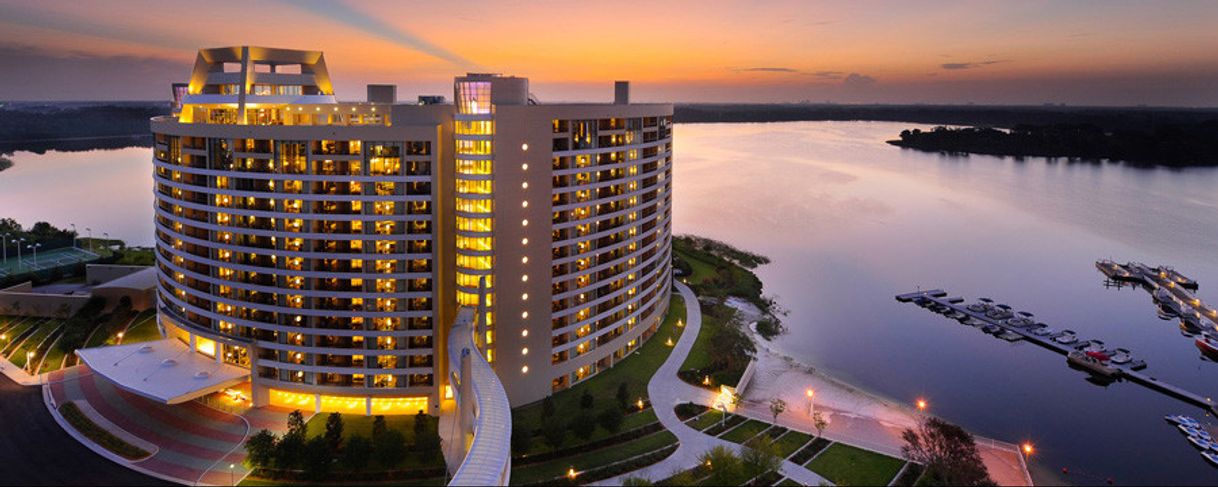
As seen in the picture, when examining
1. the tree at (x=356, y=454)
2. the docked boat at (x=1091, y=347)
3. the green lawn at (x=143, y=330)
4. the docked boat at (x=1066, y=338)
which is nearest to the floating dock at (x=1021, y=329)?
the docked boat at (x=1091, y=347)

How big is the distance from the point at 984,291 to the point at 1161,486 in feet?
166

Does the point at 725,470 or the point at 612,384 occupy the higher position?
the point at 725,470

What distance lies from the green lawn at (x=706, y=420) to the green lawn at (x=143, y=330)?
43255 millimetres

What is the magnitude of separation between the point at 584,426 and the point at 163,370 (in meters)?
27.6

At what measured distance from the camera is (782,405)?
48.4 m

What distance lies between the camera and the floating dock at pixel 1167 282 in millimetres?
81688

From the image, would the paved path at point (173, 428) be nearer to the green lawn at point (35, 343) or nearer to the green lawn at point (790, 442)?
the green lawn at point (35, 343)

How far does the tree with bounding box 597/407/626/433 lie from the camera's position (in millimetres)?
44281

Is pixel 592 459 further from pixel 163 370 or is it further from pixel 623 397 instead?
pixel 163 370

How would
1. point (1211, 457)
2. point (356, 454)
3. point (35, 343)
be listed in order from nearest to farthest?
point (356, 454) < point (1211, 457) < point (35, 343)

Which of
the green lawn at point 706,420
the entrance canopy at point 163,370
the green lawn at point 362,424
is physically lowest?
the green lawn at point 706,420

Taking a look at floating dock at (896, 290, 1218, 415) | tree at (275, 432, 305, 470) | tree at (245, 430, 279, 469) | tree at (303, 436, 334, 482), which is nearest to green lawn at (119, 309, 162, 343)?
tree at (245, 430, 279, 469)

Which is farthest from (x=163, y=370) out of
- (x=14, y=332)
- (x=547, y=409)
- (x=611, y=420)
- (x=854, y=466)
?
(x=854, y=466)

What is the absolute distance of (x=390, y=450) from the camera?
3916 cm
